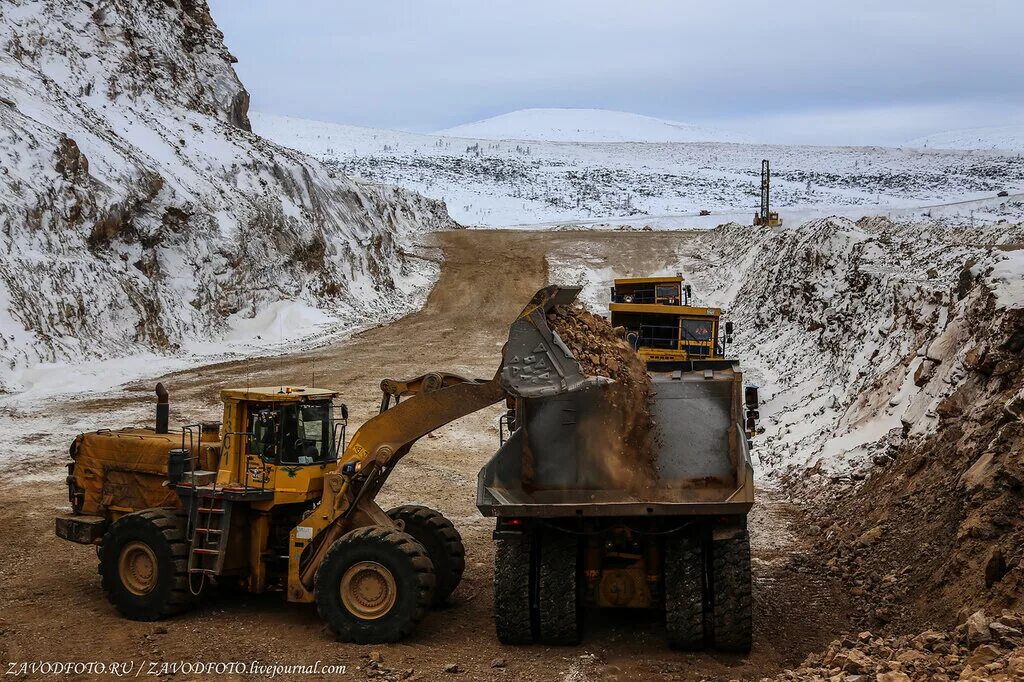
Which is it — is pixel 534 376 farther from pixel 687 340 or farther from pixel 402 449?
pixel 687 340

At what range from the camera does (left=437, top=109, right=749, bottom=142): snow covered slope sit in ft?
522

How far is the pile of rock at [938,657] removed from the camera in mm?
6770

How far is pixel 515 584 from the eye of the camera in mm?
9453

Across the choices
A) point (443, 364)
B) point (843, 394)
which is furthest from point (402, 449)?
point (443, 364)

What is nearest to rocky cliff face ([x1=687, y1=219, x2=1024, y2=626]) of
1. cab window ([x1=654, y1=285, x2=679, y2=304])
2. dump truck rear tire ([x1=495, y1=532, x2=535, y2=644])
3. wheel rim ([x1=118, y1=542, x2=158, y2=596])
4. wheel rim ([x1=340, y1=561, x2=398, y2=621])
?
cab window ([x1=654, y1=285, x2=679, y2=304])

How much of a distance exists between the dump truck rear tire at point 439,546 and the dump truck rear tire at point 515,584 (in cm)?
154

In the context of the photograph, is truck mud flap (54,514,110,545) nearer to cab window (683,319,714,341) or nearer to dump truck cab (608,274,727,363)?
dump truck cab (608,274,727,363)

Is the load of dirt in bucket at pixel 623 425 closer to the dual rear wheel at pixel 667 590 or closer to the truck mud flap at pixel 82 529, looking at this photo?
the dual rear wheel at pixel 667 590

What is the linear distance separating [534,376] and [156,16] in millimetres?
35756

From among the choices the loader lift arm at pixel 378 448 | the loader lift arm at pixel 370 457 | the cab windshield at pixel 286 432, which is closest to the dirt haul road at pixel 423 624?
the loader lift arm at pixel 378 448

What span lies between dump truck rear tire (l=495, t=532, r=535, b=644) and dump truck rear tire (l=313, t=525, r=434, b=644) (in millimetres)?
708

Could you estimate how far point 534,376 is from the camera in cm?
923

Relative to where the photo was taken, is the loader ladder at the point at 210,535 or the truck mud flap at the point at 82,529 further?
the truck mud flap at the point at 82,529

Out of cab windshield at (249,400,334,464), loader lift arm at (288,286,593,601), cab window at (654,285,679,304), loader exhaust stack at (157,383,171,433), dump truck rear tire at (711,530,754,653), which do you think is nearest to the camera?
dump truck rear tire at (711,530,754,653)
